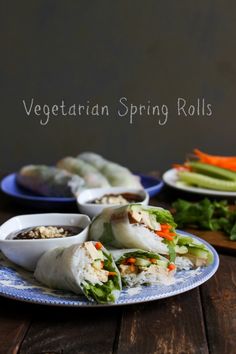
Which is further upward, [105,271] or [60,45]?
[60,45]

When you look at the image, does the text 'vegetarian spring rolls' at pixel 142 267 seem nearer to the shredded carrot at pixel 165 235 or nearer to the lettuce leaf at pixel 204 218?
the shredded carrot at pixel 165 235

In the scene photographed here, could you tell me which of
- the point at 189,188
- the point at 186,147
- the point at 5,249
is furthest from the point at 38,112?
the point at 5,249

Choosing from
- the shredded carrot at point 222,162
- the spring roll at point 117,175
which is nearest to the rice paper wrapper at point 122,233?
the spring roll at point 117,175

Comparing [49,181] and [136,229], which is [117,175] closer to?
[49,181]

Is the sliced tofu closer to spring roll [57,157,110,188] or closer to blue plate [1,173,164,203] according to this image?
blue plate [1,173,164,203]

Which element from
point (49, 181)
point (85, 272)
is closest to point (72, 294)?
point (85, 272)

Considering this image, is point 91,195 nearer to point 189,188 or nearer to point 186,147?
point 189,188
